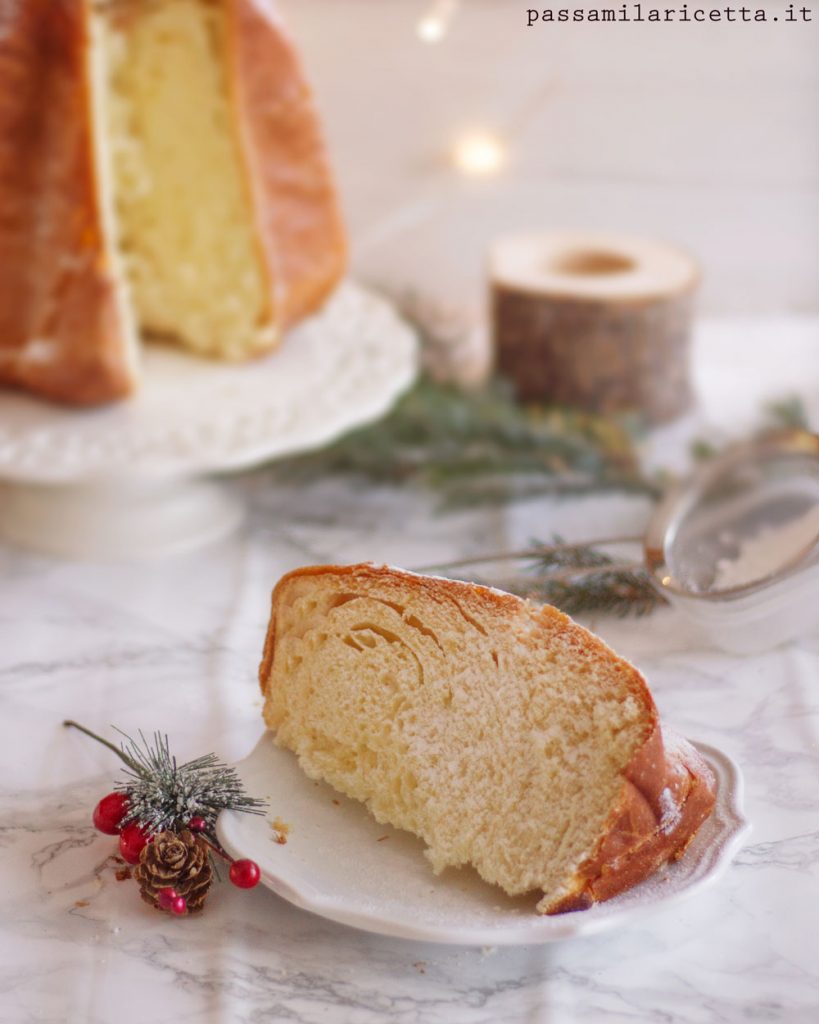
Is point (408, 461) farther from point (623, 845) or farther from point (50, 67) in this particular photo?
point (623, 845)

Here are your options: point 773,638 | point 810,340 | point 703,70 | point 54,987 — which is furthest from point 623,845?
point 703,70

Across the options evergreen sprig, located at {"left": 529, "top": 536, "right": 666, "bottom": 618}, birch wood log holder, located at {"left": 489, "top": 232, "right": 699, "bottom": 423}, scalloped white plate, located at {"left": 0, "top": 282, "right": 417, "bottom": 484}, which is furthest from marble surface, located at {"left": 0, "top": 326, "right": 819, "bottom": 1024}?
birch wood log holder, located at {"left": 489, "top": 232, "right": 699, "bottom": 423}

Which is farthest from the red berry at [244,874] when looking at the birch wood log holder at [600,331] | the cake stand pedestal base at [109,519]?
the birch wood log holder at [600,331]

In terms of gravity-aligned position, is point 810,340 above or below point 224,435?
below

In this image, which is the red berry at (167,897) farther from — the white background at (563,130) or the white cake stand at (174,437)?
the white background at (563,130)

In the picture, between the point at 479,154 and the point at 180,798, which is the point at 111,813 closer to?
the point at 180,798

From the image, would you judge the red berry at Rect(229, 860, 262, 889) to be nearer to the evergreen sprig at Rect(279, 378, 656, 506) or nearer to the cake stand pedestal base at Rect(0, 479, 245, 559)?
the cake stand pedestal base at Rect(0, 479, 245, 559)
